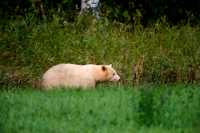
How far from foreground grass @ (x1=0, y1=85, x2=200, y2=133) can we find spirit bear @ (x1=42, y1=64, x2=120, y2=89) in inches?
43.3

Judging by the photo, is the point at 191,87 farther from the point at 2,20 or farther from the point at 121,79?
the point at 2,20

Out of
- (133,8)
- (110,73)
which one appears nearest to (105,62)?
(110,73)

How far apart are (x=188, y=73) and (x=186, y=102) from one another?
3.88m

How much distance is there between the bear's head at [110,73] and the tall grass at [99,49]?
307 millimetres

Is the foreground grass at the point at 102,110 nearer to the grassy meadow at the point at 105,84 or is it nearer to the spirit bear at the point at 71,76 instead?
the grassy meadow at the point at 105,84

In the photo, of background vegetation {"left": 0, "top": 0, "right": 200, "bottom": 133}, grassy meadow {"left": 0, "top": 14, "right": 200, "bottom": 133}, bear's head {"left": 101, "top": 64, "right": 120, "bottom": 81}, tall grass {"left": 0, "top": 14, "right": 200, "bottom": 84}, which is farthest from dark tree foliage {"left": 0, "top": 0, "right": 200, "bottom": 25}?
bear's head {"left": 101, "top": 64, "right": 120, "bottom": 81}

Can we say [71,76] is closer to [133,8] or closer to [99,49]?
[99,49]

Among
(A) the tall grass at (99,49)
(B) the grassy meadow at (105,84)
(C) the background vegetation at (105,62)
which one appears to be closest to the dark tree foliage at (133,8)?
(C) the background vegetation at (105,62)

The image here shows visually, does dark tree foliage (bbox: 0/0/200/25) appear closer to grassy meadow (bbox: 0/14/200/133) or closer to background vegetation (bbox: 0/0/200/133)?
background vegetation (bbox: 0/0/200/133)

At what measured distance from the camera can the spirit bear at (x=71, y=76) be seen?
1519 cm

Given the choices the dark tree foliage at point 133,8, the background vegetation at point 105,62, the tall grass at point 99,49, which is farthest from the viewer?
the dark tree foliage at point 133,8

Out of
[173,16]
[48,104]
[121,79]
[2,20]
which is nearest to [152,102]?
[48,104]

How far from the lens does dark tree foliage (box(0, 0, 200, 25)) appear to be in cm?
2073

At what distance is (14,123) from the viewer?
438 inches
